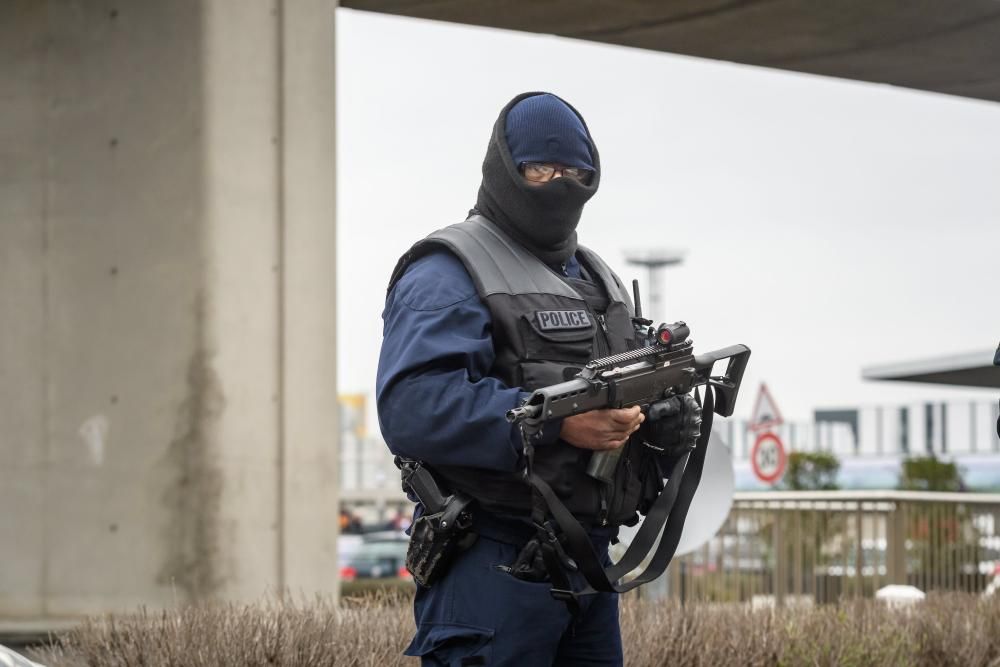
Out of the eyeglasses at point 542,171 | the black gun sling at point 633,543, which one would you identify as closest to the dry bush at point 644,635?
the black gun sling at point 633,543

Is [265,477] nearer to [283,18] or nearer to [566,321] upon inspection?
[283,18]

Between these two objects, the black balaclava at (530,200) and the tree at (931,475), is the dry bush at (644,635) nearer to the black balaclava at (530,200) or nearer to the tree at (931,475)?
the black balaclava at (530,200)

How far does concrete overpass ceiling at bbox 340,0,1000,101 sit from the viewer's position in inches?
348

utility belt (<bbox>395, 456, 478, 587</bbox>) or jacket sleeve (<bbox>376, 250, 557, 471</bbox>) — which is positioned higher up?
jacket sleeve (<bbox>376, 250, 557, 471</bbox>)

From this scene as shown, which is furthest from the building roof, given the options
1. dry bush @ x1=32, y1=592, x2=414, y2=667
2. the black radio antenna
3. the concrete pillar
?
the black radio antenna

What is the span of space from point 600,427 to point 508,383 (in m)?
0.26

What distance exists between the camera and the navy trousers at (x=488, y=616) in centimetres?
329

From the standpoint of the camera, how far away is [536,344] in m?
3.44

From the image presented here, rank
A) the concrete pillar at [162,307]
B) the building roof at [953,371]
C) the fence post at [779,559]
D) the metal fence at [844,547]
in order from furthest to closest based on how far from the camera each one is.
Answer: the building roof at [953,371], the metal fence at [844,547], the fence post at [779,559], the concrete pillar at [162,307]

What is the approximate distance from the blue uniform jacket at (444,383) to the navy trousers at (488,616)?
9.6 inches

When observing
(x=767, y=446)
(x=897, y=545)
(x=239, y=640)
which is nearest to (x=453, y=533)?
(x=239, y=640)

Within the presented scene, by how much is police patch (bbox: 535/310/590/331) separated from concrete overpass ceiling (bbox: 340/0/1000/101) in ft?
17.7

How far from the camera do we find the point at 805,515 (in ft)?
40.6

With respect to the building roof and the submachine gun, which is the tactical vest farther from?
the building roof
